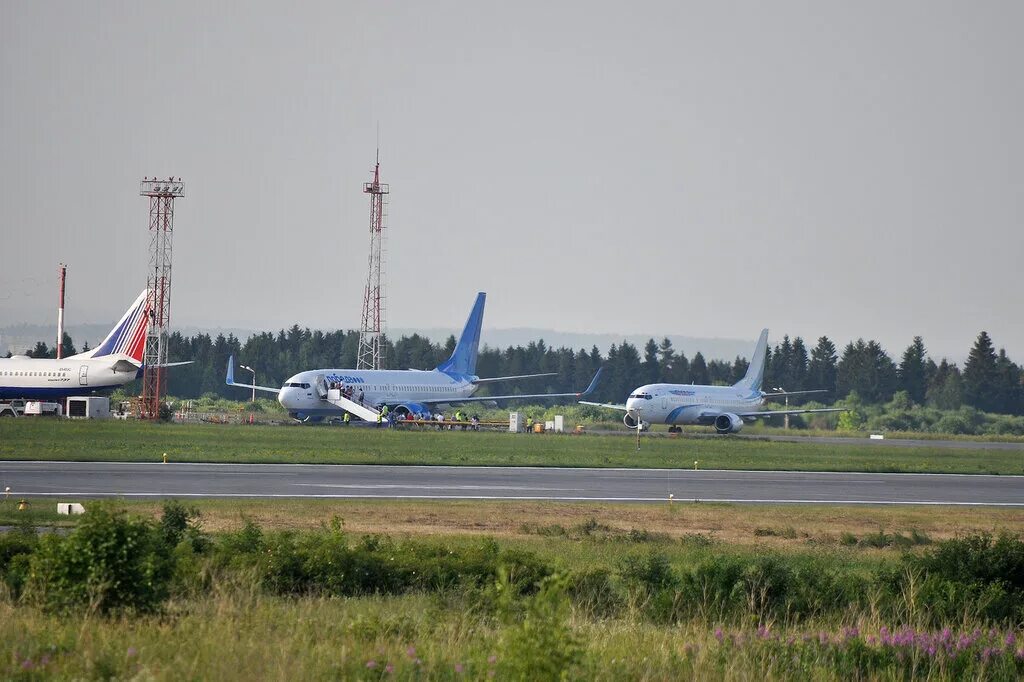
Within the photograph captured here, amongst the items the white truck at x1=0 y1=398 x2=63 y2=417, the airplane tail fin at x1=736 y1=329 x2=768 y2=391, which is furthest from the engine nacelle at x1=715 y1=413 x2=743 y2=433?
the white truck at x1=0 y1=398 x2=63 y2=417

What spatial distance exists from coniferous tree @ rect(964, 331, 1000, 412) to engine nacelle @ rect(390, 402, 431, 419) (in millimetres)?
68595

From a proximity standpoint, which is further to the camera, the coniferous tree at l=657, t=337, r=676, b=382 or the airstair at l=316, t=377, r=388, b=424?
the coniferous tree at l=657, t=337, r=676, b=382

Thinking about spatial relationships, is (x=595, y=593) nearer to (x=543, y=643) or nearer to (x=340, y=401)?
(x=543, y=643)

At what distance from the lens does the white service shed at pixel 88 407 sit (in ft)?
245

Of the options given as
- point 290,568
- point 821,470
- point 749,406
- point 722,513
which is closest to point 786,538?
point 722,513

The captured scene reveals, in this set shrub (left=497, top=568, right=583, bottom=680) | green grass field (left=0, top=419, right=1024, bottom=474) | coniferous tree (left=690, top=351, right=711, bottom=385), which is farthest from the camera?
coniferous tree (left=690, top=351, right=711, bottom=385)

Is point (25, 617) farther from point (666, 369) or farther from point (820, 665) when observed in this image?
point (666, 369)

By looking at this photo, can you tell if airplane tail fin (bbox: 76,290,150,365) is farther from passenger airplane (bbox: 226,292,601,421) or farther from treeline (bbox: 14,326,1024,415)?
treeline (bbox: 14,326,1024,415)

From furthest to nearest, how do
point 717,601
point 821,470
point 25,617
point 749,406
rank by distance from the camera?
1. point 749,406
2. point 821,470
3. point 717,601
4. point 25,617

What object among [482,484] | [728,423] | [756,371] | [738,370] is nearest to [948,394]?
[738,370]

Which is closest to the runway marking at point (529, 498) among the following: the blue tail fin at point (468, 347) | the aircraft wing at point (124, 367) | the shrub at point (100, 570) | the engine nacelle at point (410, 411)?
the shrub at point (100, 570)

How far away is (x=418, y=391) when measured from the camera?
3172 inches

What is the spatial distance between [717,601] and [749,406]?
73113 mm

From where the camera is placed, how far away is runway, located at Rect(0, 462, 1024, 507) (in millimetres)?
31283
